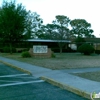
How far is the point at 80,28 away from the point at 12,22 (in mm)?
50038

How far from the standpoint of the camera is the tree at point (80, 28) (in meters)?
78.7

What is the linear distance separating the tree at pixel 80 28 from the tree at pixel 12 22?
43.7 metres

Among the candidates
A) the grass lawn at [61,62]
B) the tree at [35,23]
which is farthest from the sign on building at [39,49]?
the tree at [35,23]

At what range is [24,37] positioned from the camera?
36469 mm

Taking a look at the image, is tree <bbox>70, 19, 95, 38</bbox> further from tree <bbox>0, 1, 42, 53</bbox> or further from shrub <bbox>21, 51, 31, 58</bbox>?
shrub <bbox>21, 51, 31, 58</bbox>

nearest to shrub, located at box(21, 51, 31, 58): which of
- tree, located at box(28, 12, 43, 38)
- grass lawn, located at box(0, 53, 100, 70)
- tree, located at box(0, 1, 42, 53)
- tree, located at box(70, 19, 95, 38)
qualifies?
grass lawn, located at box(0, 53, 100, 70)

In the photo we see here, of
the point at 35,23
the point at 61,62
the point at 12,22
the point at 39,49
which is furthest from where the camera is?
the point at 35,23

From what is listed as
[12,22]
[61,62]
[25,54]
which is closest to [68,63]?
[61,62]

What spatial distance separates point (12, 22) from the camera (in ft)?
111

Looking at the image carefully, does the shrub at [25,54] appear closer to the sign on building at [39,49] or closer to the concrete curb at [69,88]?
the sign on building at [39,49]

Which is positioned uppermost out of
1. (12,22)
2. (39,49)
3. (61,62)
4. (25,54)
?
(12,22)

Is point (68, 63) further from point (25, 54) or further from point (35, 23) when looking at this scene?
point (35, 23)

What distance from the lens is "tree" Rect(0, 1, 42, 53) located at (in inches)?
1339

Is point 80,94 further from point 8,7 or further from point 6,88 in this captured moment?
point 8,7
